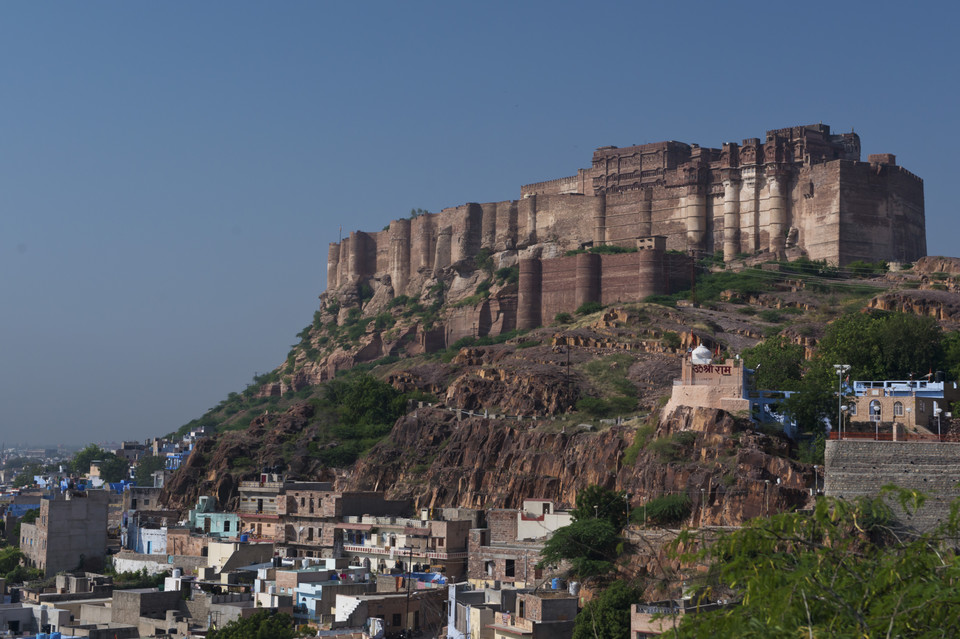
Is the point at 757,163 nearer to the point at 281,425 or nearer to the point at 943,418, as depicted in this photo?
the point at 281,425

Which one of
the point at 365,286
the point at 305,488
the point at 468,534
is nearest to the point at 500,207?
the point at 365,286

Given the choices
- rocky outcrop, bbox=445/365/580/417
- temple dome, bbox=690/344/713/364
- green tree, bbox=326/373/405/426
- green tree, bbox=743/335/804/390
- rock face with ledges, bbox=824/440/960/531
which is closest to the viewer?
rock face with ledges, bbox=824/440/960/531

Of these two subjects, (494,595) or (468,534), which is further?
(468,534)

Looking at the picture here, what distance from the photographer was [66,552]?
65.4m

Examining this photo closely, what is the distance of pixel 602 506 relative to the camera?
162ft

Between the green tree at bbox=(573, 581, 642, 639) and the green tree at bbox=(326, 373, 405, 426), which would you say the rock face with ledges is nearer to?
the green tree at bbox=(573, 581, 642, 639)

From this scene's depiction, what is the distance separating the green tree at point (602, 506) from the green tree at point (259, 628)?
40.3ft

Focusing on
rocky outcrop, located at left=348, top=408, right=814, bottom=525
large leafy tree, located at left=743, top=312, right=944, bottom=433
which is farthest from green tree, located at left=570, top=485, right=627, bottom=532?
large leafy tree, located at left=743, top=312, right=944, bottom=433

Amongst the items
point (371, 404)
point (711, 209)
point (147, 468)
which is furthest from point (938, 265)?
point (147, 468)

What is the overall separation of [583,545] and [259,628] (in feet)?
38.0

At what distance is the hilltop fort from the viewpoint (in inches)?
3615

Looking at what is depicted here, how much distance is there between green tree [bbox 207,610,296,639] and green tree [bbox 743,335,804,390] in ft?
86.7

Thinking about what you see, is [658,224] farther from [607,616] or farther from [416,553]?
[607,616]

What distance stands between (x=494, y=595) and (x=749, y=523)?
23399 millimetres
